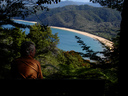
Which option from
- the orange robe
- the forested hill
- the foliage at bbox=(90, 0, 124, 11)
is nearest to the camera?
the orange robe

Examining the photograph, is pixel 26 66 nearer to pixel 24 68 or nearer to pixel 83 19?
pixel 24 68

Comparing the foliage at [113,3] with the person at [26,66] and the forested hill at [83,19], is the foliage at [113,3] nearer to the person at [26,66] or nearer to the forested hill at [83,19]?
the person at [26,66]

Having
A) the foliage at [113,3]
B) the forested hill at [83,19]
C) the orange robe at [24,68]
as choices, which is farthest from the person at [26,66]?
the forested hill at [83,19]

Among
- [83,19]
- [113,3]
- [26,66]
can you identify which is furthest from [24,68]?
[83,19]

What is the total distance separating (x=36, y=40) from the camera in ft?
67.6

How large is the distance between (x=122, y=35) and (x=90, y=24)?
380 ft

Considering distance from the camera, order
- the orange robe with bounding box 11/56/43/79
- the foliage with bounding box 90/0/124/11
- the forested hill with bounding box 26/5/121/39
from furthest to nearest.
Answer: the forested hill with bounding box 26/5/121/39, the foliage with bounding box 90/0/124/11, the orange robe with bounding box 11/56/43/79

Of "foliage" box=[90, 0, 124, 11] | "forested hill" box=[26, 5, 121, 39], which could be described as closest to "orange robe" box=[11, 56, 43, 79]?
"foliage" box=[90, 0, 124, 11]

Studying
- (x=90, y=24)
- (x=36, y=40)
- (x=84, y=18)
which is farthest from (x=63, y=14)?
(x=36, y=40)

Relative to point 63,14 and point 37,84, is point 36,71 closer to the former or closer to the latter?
point 37,84

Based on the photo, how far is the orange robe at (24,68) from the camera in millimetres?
1906

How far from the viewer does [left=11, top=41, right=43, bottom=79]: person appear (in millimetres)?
1908

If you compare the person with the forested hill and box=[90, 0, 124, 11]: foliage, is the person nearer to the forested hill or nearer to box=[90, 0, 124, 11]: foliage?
box=[90, 0, 124, 11]: foliage

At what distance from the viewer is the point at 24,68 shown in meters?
1.92
